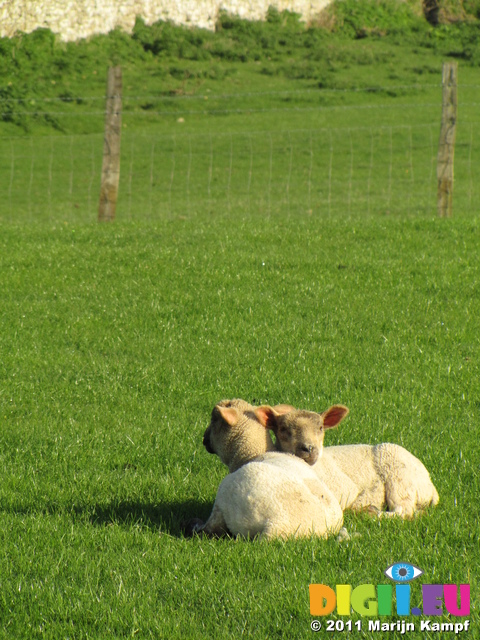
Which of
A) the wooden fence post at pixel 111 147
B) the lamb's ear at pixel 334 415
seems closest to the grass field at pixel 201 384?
the lamb's ear at pixel 334 415

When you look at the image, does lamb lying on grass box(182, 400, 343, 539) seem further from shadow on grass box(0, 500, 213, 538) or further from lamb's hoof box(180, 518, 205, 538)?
shadow on grass box(0, 500, 213, 538)

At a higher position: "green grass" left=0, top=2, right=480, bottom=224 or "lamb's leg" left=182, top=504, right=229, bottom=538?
"green grass" left=0, top=2, right=480, bottom=224

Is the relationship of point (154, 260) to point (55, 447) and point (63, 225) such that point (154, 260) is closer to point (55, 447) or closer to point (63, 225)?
point (63, 225)

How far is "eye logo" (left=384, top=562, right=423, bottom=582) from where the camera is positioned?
13.3 feet

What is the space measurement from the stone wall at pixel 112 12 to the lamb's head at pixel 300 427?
32.8 meters

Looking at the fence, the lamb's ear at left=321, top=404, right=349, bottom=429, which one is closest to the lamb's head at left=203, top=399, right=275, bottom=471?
the lamb's ear at left=321, top=404, right=349, bottom=429

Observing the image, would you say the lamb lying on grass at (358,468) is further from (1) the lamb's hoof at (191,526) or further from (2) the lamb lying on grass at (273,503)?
(1) the lamb's hoof at (191,526)

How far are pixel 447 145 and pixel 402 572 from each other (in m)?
11.3

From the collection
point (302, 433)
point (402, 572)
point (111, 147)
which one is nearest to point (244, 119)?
point (111, 147)

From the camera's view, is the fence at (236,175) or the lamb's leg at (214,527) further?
the fence at (236,175)

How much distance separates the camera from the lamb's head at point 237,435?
4.88 m

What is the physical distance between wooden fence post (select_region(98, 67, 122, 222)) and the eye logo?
11269 mm

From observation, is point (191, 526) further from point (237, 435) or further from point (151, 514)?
point (237, 435)

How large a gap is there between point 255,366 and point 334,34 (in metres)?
37.3
